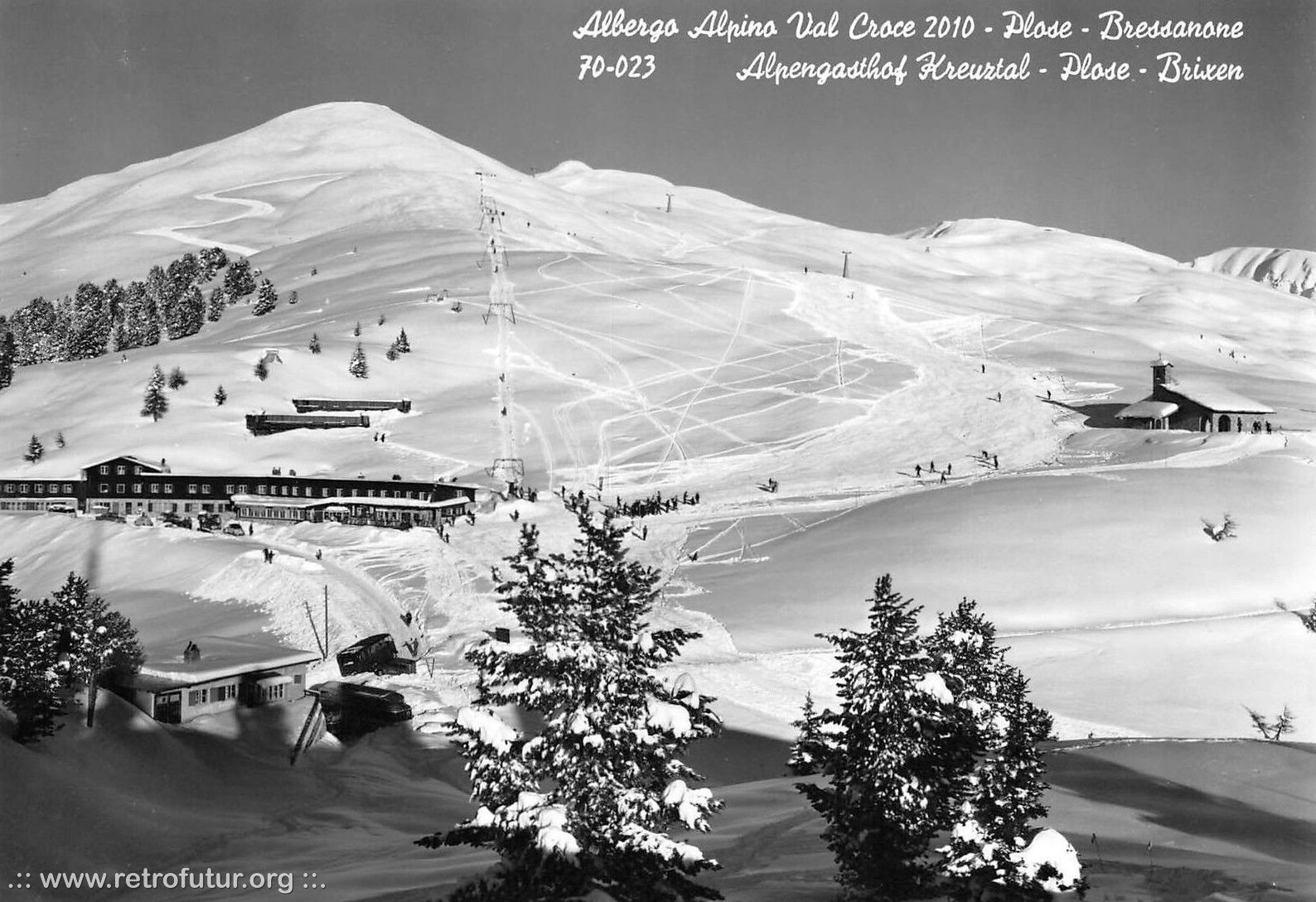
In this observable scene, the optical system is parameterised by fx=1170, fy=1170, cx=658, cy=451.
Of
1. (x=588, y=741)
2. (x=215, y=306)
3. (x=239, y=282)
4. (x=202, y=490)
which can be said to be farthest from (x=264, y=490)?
(x=239, y=282)

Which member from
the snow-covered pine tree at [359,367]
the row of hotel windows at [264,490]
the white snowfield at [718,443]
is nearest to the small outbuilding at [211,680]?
the white snowfield at [718,443]

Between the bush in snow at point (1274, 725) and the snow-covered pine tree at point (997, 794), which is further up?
the snow-covered pine tree at point (997, 794)

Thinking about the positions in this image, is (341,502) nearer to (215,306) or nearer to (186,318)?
(186,318)

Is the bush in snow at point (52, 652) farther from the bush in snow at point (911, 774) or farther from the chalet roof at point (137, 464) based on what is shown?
the chalet roof at point (137, 464)

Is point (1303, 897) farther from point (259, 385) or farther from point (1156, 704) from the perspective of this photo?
point (259, 385)

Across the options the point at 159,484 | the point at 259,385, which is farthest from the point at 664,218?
the point at 159,484

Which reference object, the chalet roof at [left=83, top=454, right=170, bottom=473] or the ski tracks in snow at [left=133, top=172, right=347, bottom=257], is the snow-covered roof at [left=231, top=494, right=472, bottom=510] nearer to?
the chalet roof at [left=83, top=454, right=170, bottom=473]

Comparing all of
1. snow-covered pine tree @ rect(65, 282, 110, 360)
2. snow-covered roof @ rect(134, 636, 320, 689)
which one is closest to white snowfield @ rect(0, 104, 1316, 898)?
snow-covered roof @ rect(134, 636, 320, 689)
